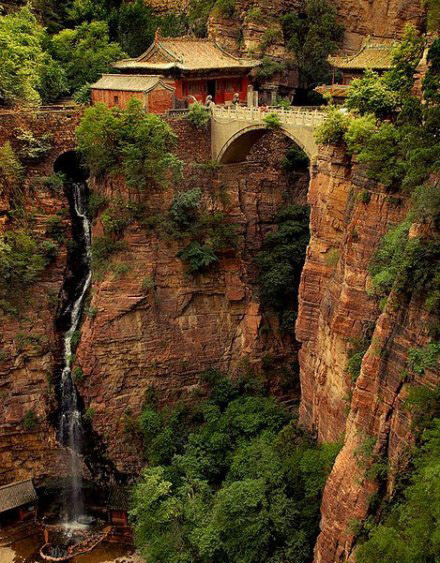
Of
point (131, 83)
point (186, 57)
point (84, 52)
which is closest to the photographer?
point (131, 83)

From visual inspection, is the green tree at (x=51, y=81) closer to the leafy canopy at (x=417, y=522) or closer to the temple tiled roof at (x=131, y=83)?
the temple tiled roof at (x=131, y=83)

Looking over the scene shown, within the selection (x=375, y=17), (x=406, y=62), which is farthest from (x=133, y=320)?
(x=375, y=17)

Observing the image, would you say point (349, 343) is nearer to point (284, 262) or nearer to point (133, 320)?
point (284, 262)

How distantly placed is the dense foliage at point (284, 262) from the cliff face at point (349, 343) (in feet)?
20.7

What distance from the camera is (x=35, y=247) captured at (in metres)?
31.4

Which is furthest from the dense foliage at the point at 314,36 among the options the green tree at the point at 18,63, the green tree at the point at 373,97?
the green tree at the point at 373,97

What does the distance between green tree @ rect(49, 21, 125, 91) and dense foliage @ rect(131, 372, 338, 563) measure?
22773mm

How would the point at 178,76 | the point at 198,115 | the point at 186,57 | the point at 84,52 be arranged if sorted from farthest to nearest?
1. the point at 84,52
2. the point at 186,57
3. the point at 178,76
4. the point at 198,115

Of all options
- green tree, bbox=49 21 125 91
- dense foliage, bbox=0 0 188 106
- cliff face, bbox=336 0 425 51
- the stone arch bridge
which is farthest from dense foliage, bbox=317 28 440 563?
green tree, bbox=49 21 125 91

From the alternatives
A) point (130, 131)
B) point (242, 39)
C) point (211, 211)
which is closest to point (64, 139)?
point (130, 131)

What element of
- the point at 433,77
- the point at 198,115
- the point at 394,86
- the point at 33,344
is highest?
the point at 433,77

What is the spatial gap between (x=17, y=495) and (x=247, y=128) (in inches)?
837

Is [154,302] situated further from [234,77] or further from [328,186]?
[234,77]

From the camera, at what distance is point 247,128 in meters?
31.5
